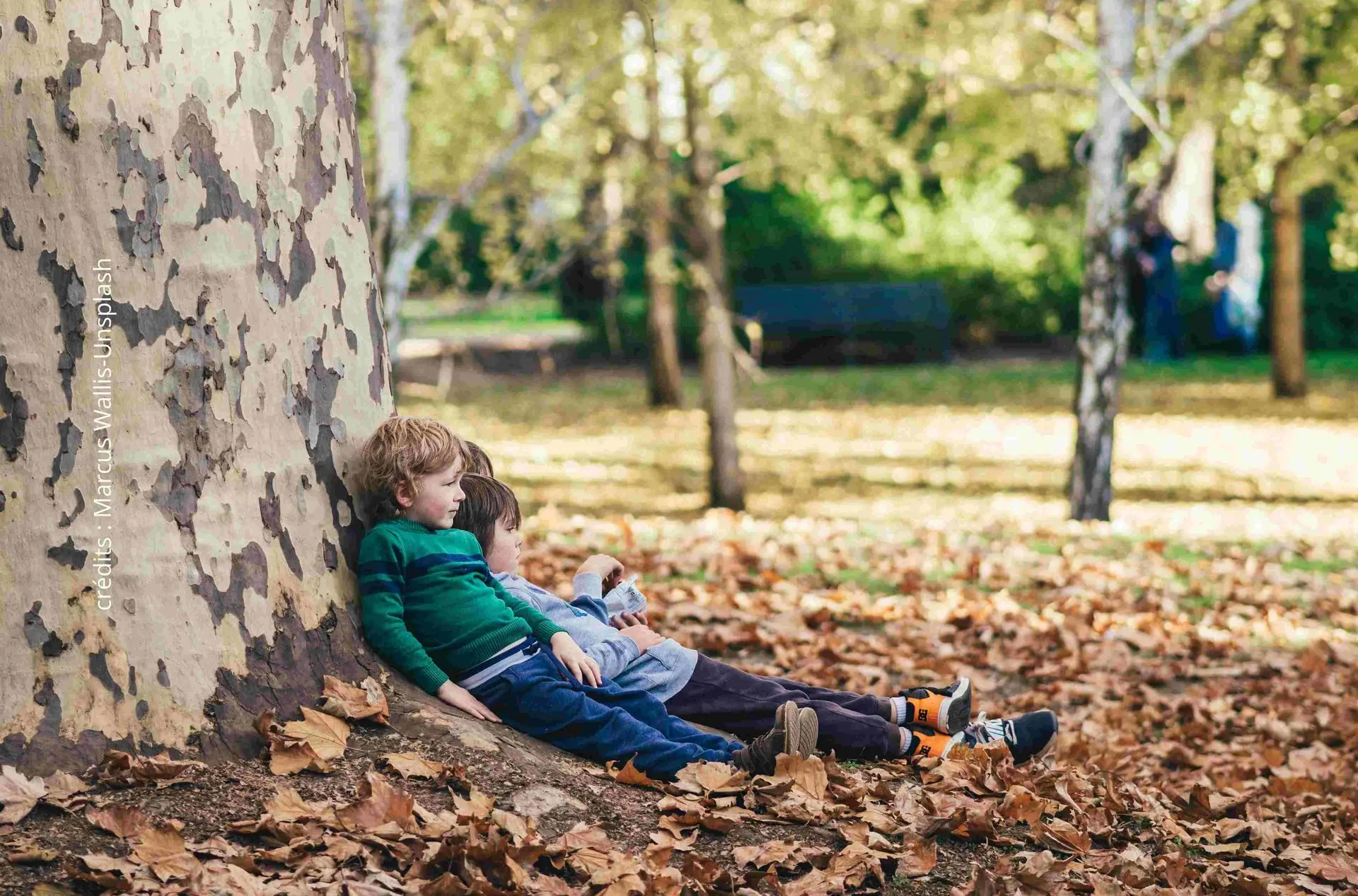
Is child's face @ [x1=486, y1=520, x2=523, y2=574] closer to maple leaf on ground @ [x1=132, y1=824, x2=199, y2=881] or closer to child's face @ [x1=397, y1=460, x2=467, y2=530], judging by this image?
child's face @ [x1=397, y1=460, x2=467, y2=530]

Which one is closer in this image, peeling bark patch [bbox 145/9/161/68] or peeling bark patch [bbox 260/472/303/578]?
peeling bark patch [bbox 145/9/161/68]

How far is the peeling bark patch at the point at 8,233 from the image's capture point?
9.82ft

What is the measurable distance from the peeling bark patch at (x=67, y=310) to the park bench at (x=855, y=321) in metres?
23.6

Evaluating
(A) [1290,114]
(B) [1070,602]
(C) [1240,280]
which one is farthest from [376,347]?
(C) [1240,280]

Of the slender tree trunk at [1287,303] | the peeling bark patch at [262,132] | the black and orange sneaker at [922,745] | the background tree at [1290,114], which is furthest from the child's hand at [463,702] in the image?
the slender tree trunk at [1287,303]

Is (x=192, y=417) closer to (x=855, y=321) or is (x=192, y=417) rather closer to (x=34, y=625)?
(x=34, y=625)

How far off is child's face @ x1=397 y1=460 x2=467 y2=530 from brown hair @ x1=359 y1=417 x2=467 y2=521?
0.06 ft

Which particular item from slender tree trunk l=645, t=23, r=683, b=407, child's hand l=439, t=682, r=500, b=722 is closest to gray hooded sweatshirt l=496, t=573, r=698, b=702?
child's hand l=439, t=682, r=500, b=722

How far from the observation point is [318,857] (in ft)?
9.39

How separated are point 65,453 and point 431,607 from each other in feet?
3.38

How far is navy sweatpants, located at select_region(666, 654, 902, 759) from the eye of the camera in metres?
3.95

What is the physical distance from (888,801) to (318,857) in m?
1.53

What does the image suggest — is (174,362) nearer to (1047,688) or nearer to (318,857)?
(318,857)

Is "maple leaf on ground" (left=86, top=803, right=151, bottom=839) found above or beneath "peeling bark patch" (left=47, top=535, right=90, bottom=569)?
beneath
